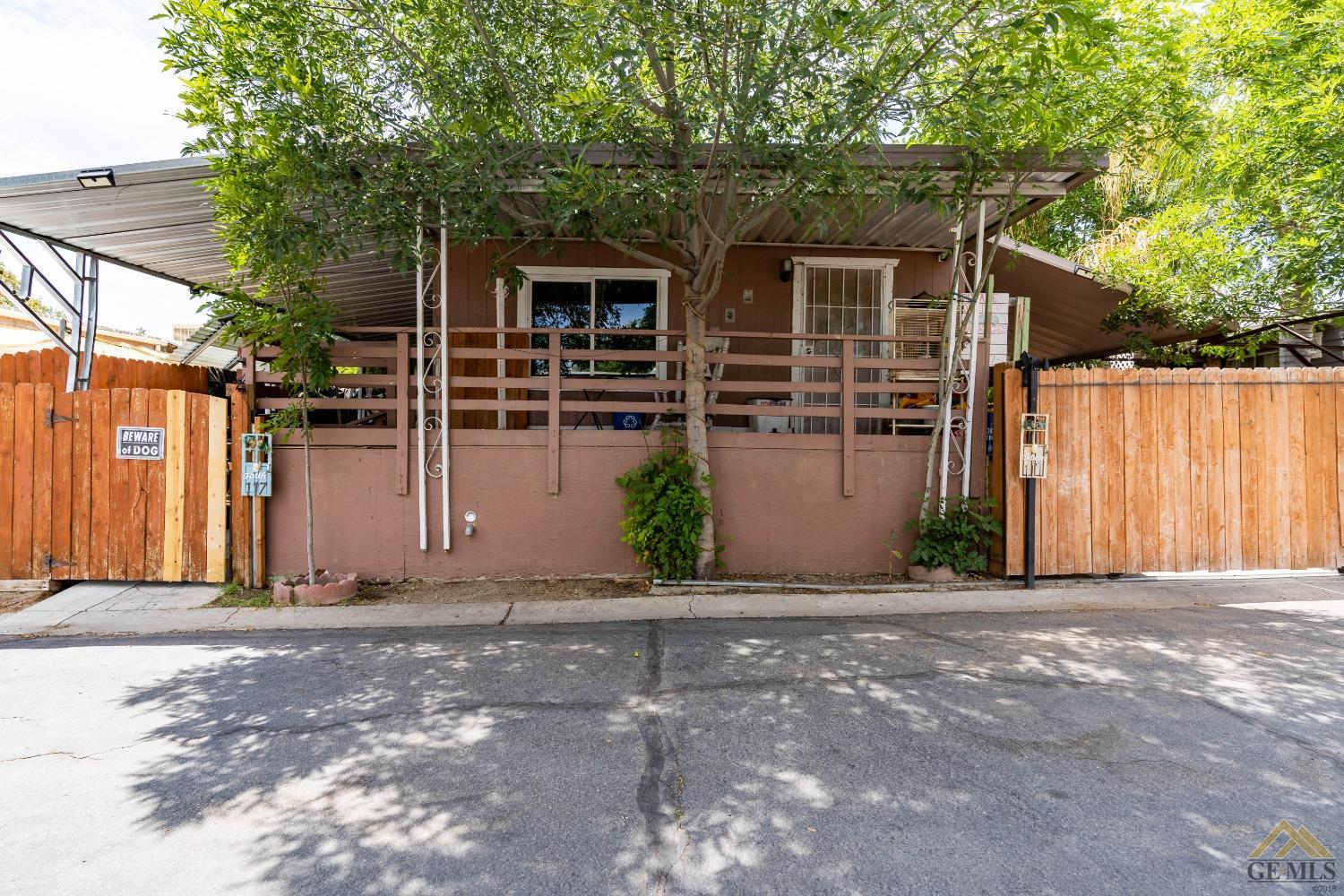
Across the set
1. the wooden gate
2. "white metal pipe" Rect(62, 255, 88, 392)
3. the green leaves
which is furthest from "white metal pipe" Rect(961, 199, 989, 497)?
"white metal pipe" Rect(62, 255, 88, 392)

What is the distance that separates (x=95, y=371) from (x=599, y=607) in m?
6.51

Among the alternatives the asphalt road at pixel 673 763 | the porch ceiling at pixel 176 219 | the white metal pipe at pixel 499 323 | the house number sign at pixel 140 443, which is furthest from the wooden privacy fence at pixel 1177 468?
the house number sign at pixel 140 443

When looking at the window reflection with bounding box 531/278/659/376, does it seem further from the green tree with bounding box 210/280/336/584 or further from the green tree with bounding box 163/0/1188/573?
the green tree with bounding box 210/280/336/584

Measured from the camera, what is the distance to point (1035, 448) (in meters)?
6.20

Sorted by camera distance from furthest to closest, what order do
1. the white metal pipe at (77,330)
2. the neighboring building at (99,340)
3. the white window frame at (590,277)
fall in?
the neighboring building at (99,340), the white window frame at (590,277), the white metal pipe at (77,330)

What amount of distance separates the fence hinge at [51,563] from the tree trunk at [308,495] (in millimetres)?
2124

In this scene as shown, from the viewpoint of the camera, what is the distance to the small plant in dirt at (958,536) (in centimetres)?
648

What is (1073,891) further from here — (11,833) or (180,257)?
(180,257)

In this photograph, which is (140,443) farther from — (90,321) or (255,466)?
(90,321)

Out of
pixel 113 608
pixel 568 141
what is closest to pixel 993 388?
pixel 568 141

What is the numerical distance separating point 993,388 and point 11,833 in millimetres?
7244

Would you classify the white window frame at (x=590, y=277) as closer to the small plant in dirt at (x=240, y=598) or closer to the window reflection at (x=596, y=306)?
the window reflection at (x=596, y=306)

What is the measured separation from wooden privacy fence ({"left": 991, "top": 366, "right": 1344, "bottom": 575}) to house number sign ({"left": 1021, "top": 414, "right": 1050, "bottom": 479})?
17 cm

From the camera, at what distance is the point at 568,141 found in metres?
5.54
